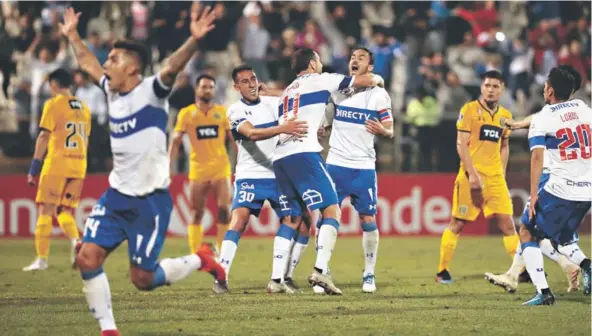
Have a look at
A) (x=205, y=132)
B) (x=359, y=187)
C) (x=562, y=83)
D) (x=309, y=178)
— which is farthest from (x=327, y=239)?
(x=205, y=132)

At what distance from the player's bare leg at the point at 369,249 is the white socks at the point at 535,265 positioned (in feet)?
6.93

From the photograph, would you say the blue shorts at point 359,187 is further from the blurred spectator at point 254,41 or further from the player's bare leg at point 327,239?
the blurred spectator at point 254,41

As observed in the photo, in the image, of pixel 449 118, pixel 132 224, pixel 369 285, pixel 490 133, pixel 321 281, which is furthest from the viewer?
pixel 449 118

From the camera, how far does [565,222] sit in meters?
11.1

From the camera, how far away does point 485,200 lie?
45.7 feet

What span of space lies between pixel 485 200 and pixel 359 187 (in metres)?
2.05

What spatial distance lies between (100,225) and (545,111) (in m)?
5.02

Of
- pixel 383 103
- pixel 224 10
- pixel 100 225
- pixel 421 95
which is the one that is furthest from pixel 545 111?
pixel 224 10

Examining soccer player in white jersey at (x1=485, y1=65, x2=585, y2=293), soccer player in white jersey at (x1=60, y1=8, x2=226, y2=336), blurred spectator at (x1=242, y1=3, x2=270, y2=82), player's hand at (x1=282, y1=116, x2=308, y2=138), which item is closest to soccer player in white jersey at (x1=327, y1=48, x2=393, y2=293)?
soccer player in white jersey at (x1=485, y1=65, x2=585, y2=293)

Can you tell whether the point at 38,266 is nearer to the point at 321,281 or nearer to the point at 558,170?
the point at 321,281

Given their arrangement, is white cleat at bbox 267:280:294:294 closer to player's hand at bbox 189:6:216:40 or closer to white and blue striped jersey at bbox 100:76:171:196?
white and blue striped jersey at bbox 100:76:171:196

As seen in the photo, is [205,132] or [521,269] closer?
[521,269]

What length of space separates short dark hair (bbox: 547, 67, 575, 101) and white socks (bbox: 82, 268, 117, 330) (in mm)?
5337

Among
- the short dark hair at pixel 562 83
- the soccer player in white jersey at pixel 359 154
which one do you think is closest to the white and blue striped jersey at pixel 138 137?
the soccer player in white jersey at pixel 359 154
